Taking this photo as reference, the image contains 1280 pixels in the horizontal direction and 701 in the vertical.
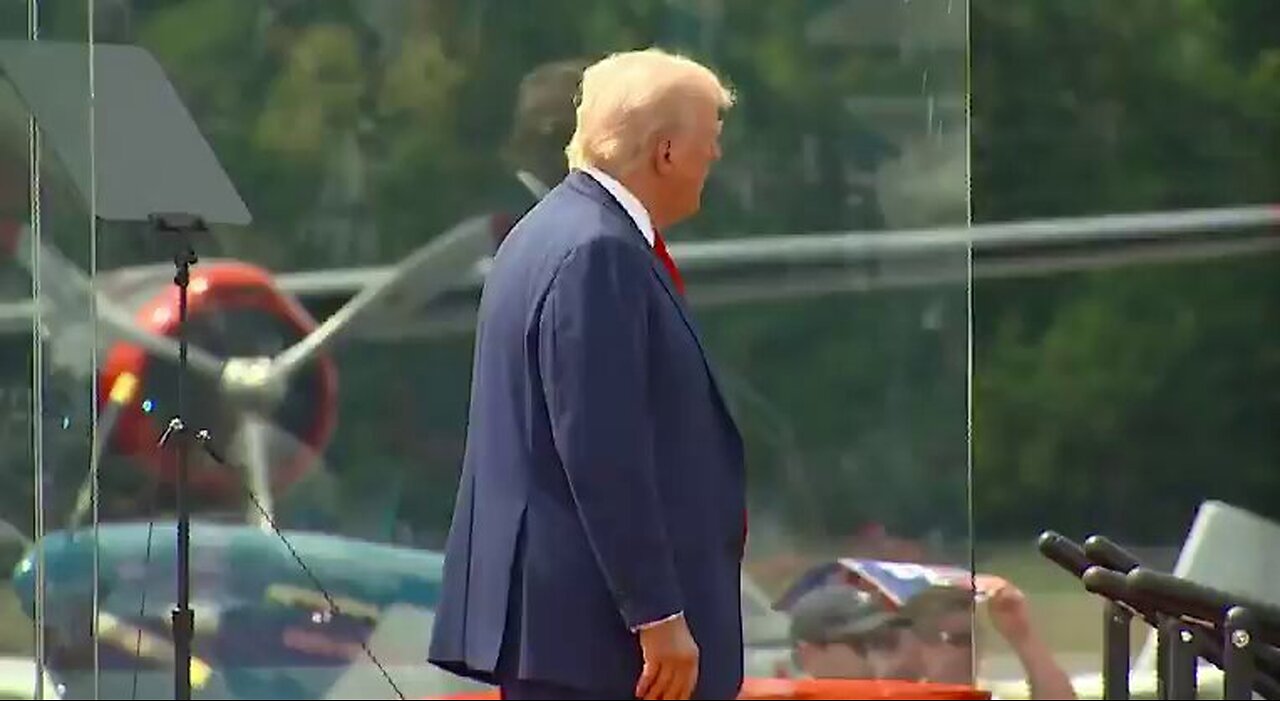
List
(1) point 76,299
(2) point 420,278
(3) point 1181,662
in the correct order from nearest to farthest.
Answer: (3) point 1181,662 < (1) point 76,299 < (2) point 420,278

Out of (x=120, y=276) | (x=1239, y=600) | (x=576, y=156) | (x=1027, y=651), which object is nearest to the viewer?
(x=576, y=156)

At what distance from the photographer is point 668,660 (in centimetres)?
270

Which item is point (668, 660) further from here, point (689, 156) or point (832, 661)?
point (832, 661)

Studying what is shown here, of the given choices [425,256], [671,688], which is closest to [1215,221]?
[425,256]

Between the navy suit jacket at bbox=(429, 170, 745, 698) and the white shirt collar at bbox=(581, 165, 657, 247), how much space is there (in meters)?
0.02

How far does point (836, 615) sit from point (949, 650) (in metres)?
0.25

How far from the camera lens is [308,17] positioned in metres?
4.69

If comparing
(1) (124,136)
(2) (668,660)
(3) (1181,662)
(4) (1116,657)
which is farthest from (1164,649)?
(1) (124,136)

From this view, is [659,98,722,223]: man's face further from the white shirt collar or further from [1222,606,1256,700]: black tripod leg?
[1222,606,1256,700]: black tripod leg

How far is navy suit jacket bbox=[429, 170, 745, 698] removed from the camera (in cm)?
267

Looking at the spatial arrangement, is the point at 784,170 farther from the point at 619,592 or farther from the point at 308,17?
the point at 619,592

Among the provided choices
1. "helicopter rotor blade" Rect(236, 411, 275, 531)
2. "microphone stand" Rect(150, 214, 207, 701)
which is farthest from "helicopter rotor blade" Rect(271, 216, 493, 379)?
"microphone stand" Rect(150, 214, 207, 701)

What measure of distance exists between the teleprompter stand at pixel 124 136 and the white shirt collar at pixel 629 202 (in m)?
1.74

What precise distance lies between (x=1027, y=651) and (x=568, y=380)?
2.53 meters
